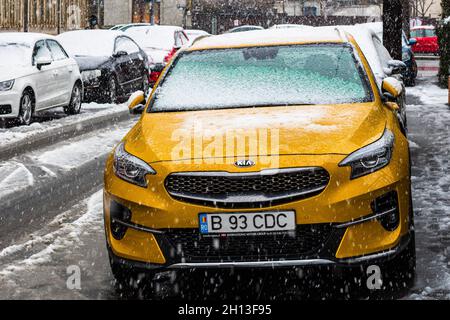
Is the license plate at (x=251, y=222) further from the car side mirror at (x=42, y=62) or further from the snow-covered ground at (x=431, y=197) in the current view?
the car side mirror at (x=42, y=62)

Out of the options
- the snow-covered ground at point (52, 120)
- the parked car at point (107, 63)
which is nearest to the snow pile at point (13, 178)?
the snow-covered ground at point (52, 120)

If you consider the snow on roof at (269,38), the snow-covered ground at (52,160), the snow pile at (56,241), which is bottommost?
→ the snow-covered ground at (52,160)

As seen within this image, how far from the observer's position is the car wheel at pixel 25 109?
51.3 feet

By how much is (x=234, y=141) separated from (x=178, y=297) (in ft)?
3.21

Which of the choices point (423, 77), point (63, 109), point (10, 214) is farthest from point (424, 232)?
point (423, 77)

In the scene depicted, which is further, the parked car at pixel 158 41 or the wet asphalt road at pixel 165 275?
the parked car at pixel 158 41

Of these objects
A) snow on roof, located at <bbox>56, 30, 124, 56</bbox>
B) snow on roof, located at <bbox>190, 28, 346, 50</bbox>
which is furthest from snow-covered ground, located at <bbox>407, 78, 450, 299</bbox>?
snow on roof, located at <bbox>56, 30, 124, 56</bbox>

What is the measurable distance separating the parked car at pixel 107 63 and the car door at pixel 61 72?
161cm

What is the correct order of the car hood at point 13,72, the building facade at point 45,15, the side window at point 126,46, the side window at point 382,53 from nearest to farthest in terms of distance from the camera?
1. the side window at point 382,53
2. the car hood at point 13,72
3. the side window at point 126,46
4. the building facade at point 45,15

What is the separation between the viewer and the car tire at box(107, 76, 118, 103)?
65.8ft

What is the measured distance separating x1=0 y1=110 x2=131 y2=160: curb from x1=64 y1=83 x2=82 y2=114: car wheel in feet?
2.67

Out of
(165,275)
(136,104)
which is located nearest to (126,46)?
(136,104)

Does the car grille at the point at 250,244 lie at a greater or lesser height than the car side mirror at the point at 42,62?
lesser
